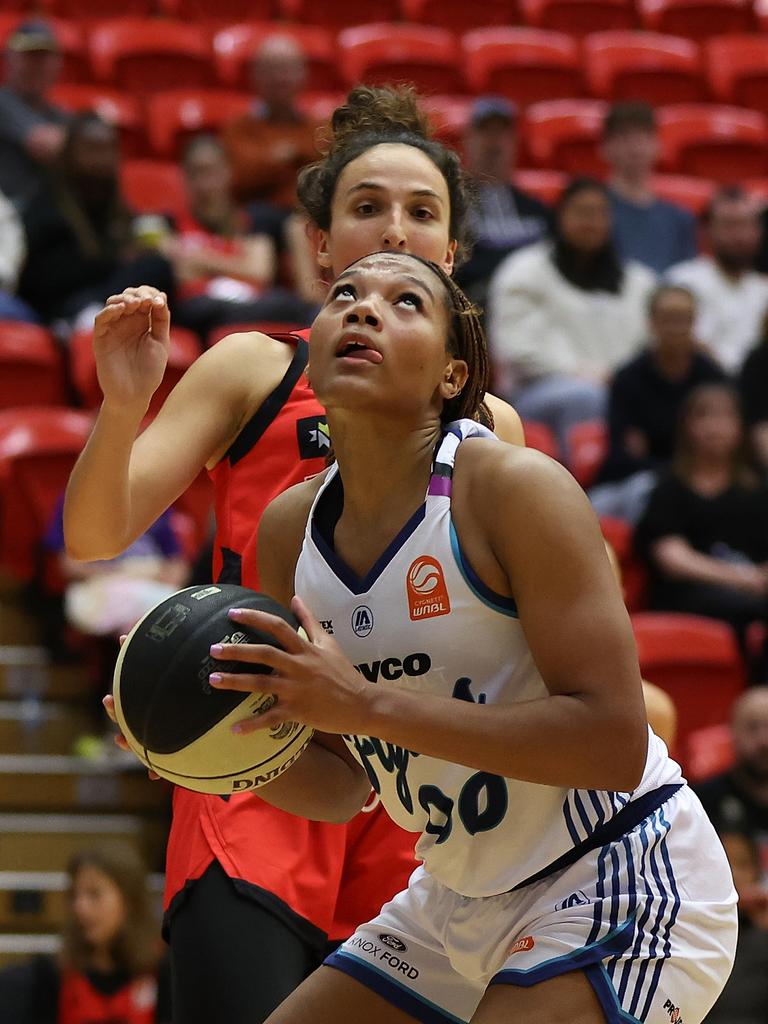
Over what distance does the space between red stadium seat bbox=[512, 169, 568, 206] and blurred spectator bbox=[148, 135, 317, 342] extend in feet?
6.41

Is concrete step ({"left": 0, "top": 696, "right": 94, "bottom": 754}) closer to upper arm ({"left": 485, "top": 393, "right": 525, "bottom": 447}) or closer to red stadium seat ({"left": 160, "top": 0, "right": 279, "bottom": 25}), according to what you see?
upper arm ({"left": 485, "top": 393, "right": 525, "bottom": 447})

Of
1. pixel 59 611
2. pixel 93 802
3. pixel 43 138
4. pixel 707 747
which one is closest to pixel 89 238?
pixel 43 138

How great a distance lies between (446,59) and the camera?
429 inches

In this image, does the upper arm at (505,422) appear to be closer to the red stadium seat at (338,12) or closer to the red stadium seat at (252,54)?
the red stadium seat at (252,54)

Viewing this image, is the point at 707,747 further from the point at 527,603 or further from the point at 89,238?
the point at 527,603

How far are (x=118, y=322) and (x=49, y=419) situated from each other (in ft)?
12.9

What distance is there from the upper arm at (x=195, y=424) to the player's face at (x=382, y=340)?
531 mm

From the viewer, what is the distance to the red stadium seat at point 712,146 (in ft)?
36.2

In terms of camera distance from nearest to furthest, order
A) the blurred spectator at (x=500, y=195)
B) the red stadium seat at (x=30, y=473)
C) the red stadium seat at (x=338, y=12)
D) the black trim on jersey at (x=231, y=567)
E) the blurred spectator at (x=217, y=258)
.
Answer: the black trim on jersey at (x=231, y=567), the red stadium seat at (x=30, y=473), the blurred spectator at (x=217, y=258), the blurred spectator at (x=500, y=195), the red stadium seat at (x=338, y=12)

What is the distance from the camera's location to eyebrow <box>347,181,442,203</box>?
307 cm

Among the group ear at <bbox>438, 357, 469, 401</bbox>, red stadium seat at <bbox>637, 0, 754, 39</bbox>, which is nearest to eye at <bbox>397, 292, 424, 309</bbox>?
ear at <bbox>438, 357, 469, 401</bbox>

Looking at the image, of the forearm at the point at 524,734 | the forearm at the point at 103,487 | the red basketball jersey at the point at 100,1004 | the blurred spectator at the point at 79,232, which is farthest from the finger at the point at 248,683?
the blurred spectator at the point at 79,232

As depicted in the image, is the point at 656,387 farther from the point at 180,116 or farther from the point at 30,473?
the point at 180,116

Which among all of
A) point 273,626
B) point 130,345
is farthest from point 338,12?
point 273,626
